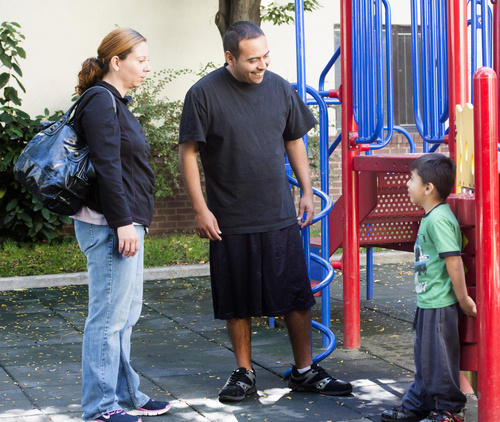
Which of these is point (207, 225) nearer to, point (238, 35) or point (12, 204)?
point (238, 35)

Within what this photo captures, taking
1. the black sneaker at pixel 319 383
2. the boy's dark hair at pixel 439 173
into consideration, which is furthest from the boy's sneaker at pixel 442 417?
the boy's dark hair at pixel 439 173

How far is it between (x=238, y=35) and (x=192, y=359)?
6.78 feet

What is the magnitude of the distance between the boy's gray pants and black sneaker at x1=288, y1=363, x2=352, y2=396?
→ 63 centimetres

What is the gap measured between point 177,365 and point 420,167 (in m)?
2.04

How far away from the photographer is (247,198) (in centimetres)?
418

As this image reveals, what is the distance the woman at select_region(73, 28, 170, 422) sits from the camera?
3.48 metres

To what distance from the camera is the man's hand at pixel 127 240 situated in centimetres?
350

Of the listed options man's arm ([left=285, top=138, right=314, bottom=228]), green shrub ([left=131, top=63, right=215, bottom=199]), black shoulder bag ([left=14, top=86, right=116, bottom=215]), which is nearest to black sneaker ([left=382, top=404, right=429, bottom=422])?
man's arm ([left=285, top=138, right=314, bottom=228])

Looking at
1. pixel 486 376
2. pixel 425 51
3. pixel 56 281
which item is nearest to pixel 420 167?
pixel 486 376

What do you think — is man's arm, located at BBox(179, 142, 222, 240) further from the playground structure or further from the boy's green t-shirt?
the boy's green t-shirt

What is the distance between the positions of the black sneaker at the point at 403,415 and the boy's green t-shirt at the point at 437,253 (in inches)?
19.4

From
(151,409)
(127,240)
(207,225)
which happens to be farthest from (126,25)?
(127,240)

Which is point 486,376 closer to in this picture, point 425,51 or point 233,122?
point 233,122

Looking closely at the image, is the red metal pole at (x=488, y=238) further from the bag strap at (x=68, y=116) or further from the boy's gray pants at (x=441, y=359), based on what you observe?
the bag strap at (x=68, y=116)
